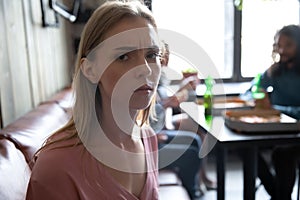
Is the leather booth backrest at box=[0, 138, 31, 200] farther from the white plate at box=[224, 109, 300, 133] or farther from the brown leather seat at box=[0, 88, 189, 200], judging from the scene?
the white plate at box=[224, 109, 300, 133]

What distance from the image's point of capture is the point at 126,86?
80cm

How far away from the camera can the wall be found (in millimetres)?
1480

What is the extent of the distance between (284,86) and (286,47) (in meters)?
0.28

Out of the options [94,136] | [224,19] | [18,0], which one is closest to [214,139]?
[94,136]

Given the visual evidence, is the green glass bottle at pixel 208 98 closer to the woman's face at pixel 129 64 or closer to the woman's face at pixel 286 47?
the woman's face at pixel 286 47

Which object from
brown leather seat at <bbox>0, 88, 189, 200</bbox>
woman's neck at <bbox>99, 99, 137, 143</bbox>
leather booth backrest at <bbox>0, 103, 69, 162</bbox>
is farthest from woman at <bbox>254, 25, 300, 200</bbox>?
woman's neck at <bbox>99, 99, 137, 143</bbox>

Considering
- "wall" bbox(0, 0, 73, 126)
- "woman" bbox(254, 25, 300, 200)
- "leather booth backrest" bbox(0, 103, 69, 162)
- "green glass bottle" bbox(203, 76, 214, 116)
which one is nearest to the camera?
"leather booth backrest" bbox(0, 103, 69, 162)

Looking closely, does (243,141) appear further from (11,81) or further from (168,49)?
(11,81)

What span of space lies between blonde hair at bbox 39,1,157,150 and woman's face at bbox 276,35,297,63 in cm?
187

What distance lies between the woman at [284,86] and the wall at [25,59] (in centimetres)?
151

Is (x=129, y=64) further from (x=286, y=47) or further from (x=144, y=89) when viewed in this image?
(x=286, y=47)

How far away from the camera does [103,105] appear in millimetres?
875

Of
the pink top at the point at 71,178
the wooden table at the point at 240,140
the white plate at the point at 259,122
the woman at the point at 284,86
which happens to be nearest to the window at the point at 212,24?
the woman at the point at 284,86

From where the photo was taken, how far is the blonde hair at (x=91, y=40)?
2.66 ft
